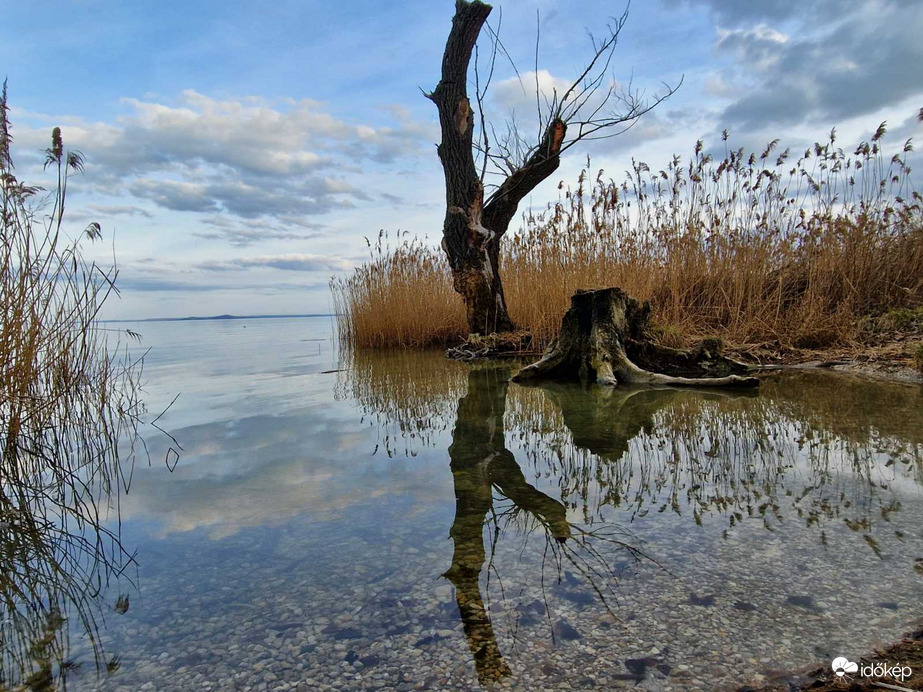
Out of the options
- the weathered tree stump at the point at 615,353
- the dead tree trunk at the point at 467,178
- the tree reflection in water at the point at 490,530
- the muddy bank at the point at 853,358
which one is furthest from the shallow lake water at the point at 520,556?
the dead tree trunk at the point at 467,178

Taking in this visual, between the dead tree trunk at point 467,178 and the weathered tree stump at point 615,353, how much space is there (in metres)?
2.26

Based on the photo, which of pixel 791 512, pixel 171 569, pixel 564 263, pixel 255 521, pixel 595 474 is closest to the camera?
pixel 171 569

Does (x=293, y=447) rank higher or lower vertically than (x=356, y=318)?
lower

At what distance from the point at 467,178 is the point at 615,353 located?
3386 millimetres

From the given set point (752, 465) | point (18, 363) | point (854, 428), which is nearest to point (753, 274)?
point (854, 428)

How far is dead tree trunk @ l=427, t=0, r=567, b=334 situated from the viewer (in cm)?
702

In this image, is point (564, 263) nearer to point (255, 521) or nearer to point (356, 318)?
point (356, 318)

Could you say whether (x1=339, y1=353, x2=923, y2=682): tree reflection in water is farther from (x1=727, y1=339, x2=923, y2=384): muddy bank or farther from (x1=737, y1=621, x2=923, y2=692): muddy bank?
(x1=727, y1=339, x2=923, y2=384): muddy bank

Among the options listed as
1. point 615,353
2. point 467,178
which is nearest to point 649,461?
point 615,353

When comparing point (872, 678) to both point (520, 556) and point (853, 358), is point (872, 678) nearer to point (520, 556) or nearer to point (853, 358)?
point (520, 556)

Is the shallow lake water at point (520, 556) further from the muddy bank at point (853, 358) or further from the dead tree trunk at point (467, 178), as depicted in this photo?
the dead tree trunk at point (467, 178)

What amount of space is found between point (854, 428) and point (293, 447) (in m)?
2.83

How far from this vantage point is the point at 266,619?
4.10ft

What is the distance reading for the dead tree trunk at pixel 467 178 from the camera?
7.02 m
